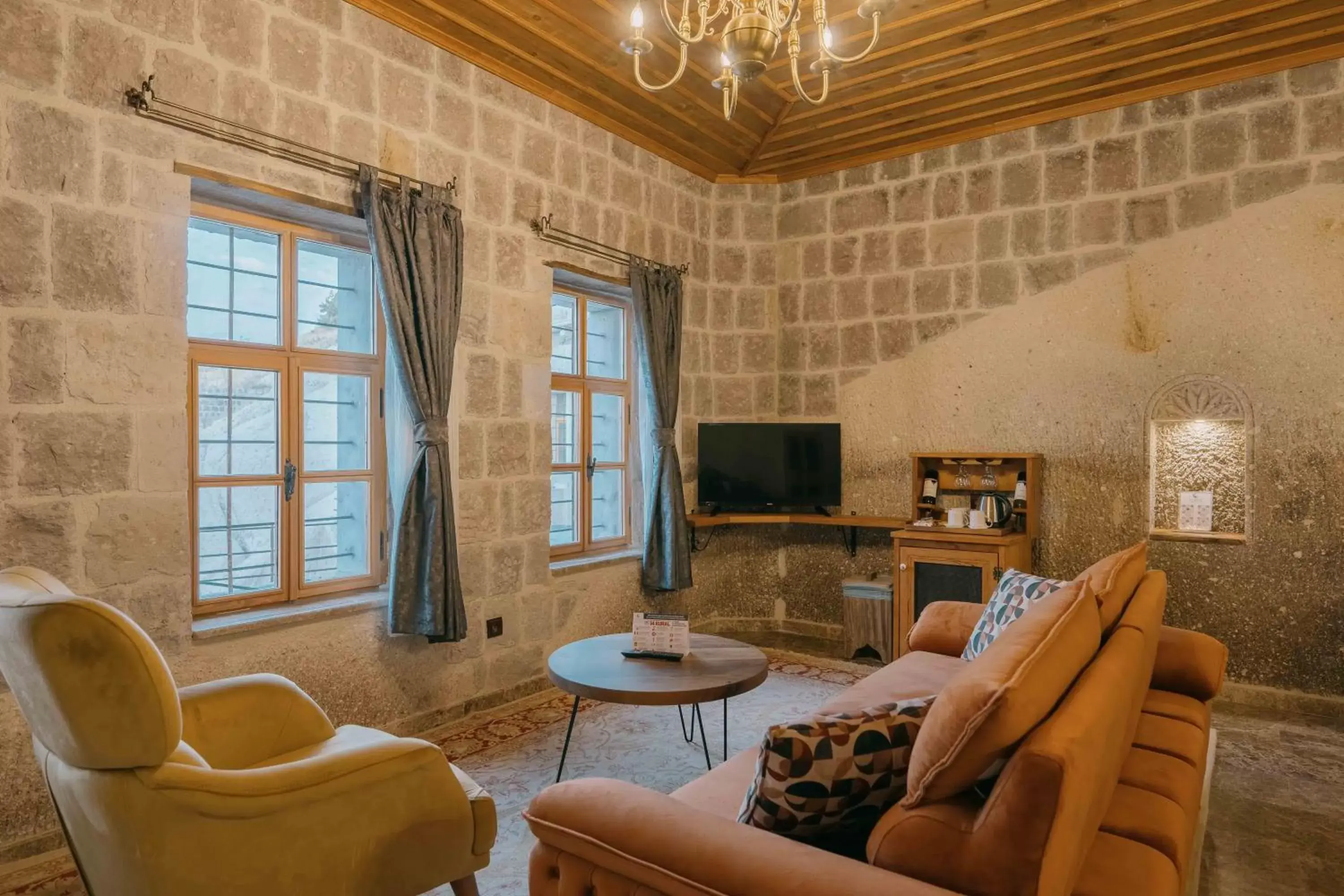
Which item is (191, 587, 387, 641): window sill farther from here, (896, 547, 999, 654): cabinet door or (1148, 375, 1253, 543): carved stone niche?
(1148, 375, 1253, 543): carved stone niche

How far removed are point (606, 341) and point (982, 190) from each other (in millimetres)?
2438

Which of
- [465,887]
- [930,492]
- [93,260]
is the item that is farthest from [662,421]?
[465,887]

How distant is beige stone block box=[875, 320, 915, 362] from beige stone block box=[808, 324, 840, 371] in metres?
0.28

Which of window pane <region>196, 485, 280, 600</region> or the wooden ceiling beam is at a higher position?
the wooden ceiling beam

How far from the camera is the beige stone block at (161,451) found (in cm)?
275

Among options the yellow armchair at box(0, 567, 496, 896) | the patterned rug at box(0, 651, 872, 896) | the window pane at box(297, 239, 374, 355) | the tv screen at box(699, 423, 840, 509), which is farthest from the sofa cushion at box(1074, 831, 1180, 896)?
the tv screen at box(699, 423, 840, 509)

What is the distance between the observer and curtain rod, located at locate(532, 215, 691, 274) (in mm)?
4188

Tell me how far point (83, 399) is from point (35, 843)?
55.0 inches

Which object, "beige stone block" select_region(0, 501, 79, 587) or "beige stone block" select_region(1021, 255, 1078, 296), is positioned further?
"beige stone block" select_region(1021, 255, 1078, 296)

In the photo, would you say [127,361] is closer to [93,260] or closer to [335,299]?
[93,260]

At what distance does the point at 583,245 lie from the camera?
4.45m

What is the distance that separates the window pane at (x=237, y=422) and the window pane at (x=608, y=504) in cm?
196

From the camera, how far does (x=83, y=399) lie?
262cm

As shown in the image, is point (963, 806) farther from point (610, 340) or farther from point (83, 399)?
point (610, 340)
